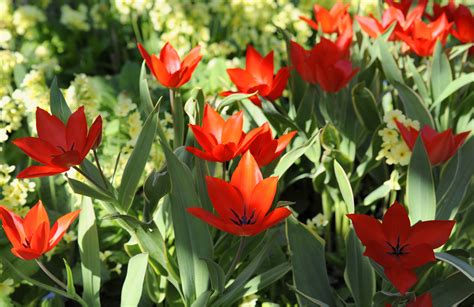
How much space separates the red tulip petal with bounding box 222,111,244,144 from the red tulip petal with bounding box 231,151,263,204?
8 centimetres

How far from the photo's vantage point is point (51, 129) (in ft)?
3.72

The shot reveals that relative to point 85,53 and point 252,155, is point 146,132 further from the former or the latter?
point 85,53

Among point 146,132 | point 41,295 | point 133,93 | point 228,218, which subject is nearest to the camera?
point 228,218

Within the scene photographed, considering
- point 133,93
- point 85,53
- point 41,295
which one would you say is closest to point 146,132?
point 41,295

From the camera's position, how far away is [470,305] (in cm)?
152

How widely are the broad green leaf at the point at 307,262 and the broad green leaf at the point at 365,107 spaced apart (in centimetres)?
49

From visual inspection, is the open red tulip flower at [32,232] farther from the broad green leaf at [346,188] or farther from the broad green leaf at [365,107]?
the broad green leaf at [365,107]

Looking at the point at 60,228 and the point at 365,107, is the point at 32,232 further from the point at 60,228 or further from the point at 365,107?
the point at 365,107

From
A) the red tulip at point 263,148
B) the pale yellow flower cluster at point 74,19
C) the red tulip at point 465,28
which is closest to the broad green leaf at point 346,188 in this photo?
the red tulip at point 263,148

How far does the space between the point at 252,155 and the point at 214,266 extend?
21 centimetres

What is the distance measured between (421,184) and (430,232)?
7.7 inches

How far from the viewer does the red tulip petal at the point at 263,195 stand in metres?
1.02

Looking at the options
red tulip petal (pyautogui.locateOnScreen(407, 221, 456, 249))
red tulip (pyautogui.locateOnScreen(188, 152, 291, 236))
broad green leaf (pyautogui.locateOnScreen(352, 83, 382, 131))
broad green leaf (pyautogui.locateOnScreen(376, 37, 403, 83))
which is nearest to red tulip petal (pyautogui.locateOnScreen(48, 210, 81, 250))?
red tulip (pyautogui.locateOnScreen(188, 152, 291, 236))

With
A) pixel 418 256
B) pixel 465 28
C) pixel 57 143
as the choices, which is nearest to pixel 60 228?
pixel 57 143
